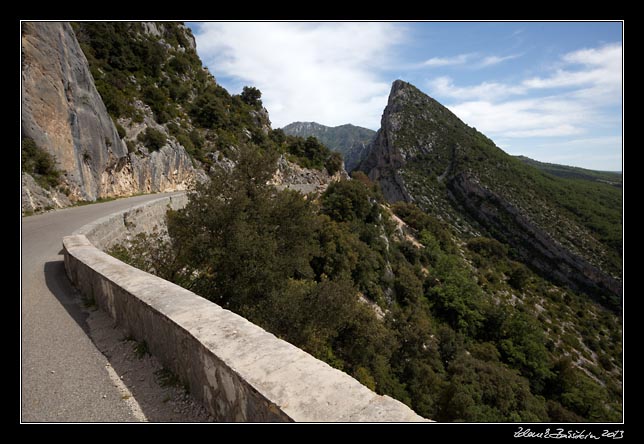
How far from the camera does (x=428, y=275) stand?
3591 centimetres

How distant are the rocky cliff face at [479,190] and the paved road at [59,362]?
6822 cm

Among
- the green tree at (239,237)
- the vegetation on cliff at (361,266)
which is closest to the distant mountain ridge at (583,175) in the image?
the vegetation on cliff at (361,266)

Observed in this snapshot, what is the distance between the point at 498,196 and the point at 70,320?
78.1 m

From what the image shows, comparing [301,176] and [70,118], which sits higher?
[301,176]

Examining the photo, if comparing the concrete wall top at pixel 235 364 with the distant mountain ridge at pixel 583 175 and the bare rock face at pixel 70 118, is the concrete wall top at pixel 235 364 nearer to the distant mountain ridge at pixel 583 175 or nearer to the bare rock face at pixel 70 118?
the bare rock face at pixel 70 118

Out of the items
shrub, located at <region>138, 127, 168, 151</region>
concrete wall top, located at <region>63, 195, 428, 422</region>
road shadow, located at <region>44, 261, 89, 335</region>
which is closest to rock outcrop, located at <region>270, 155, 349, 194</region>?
shrub, located at <region>138, 127, 168, 151</region>

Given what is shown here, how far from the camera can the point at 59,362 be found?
3818mm

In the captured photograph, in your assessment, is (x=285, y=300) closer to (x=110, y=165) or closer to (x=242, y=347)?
(x=242, y=347)

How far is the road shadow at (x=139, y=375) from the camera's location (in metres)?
2.94

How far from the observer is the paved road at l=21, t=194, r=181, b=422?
2.98m

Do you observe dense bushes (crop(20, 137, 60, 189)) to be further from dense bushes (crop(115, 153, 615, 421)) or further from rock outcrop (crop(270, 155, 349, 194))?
rock outcrop (crop(270, 155, 349, 194))
